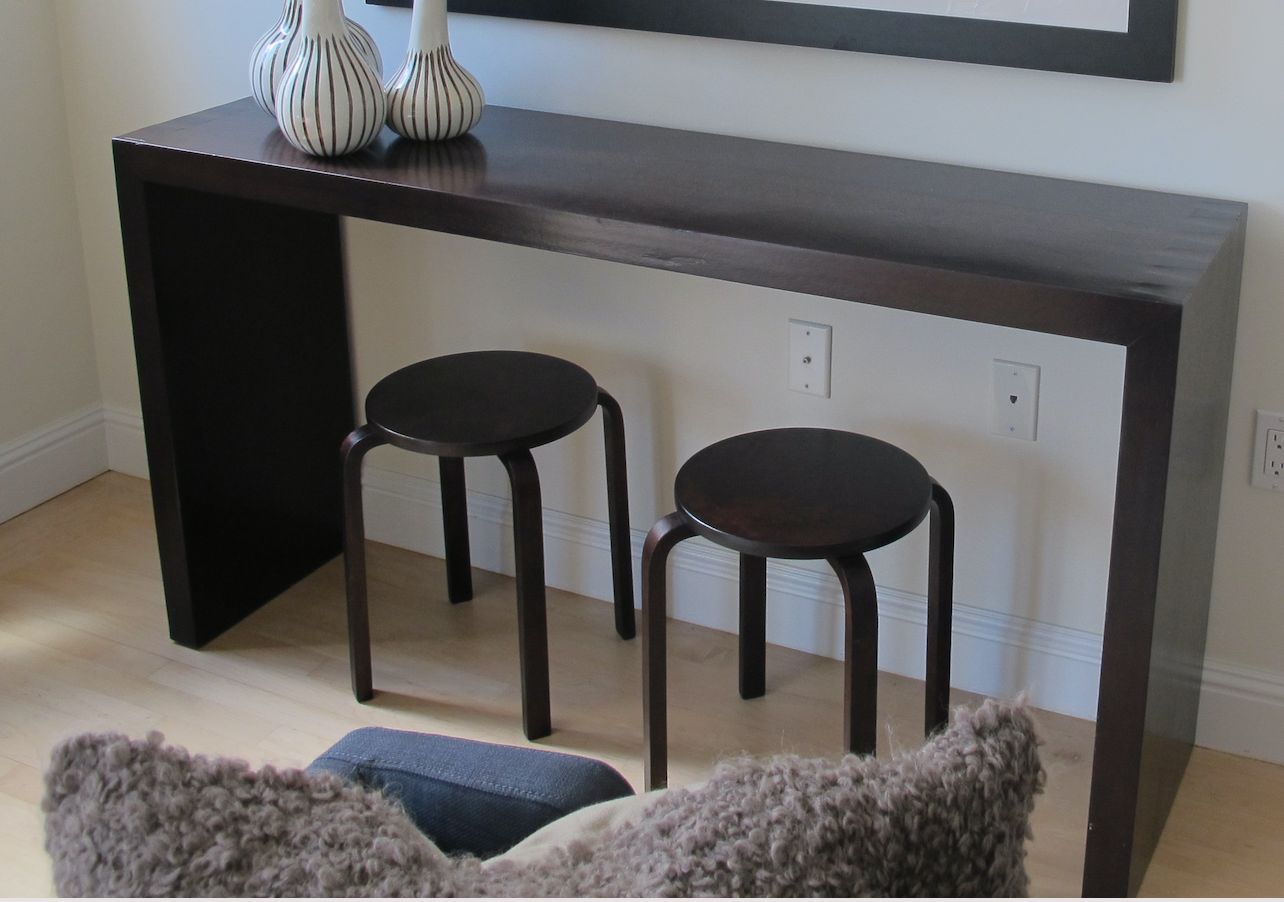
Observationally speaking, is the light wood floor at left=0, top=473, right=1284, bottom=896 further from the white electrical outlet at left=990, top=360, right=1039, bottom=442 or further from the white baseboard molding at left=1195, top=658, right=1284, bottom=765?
the white electrical outlet at left=990, top=360, right=1039, bottom=442

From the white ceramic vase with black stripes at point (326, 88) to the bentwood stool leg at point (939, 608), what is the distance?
0.89m

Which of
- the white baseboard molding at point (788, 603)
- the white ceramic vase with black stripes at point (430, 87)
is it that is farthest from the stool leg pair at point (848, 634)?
the white ceramic vase with black stripes at point (430, 87)

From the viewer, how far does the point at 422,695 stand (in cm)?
205

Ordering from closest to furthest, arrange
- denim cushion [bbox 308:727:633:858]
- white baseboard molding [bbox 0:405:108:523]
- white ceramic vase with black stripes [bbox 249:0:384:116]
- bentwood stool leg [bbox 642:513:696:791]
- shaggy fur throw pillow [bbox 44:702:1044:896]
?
shaggy fur throw pillow [bbox 44:702:1044:896], denim cushion [bbox 308:727:633:858], bentwood stool leg [bbox 642:513:696:791], white ceramic vase with black stripes [bbox 249:0:384:116], white baseboard molding [bbox 0:405:108:523]

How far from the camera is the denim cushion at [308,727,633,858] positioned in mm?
1129

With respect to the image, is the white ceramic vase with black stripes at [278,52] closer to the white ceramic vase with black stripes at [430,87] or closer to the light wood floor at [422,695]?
the white ceramic vase with black stripes at [430,87]

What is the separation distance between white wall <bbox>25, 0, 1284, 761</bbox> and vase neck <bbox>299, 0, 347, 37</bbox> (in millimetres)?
315

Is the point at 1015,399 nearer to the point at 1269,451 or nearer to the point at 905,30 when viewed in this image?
the point at 1269,451

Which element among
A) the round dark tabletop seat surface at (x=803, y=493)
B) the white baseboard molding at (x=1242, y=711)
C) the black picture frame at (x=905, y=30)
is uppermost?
the black picture frame at (x=905, y=30)

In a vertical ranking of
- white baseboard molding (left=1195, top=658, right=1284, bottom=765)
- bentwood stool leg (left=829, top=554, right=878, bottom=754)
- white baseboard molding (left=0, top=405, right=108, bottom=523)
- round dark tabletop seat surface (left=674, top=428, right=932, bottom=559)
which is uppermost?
round dark tabletop seat surface (left=674, top=428, right=932, bottom=559)

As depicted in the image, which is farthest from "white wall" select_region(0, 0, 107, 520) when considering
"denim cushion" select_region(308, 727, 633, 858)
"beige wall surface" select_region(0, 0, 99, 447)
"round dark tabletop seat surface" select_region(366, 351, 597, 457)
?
"denim cushion" select_region(308, 727, 633, 858)

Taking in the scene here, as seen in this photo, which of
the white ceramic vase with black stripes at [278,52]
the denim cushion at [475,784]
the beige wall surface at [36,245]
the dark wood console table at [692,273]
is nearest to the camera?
the denim cushion at [475,784]

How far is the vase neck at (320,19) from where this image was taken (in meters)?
1.76

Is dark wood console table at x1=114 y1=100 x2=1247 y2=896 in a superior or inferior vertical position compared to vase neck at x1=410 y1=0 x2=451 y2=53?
inferior
